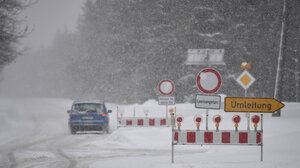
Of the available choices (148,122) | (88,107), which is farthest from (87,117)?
(148,122)

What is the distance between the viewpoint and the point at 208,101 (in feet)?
30.3

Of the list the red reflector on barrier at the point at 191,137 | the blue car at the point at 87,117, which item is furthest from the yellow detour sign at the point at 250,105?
the blue car at the point at 87,117

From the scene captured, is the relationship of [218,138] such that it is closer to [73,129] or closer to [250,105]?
[250,105]

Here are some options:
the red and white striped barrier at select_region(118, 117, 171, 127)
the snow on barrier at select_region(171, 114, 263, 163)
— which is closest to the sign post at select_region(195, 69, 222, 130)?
the snow on barrier at select_region(171, 114, 263, 163)

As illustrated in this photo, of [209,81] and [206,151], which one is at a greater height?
[209,81]

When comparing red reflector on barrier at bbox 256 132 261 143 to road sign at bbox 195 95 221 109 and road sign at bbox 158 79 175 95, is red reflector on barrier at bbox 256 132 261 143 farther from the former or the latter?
road sign at bbox 158 79 175 95

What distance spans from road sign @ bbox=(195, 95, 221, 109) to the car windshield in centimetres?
1046

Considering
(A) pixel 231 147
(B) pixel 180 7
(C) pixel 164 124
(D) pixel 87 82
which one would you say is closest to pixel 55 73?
(D) pixel 87 82

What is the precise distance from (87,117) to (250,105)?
11.0 metres

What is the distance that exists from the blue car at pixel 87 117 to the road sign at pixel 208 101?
10294mm

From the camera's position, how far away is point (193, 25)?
107 feet

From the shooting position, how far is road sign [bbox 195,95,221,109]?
923cm

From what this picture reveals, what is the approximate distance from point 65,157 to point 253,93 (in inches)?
1119

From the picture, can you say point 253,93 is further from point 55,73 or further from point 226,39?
point 55,73
